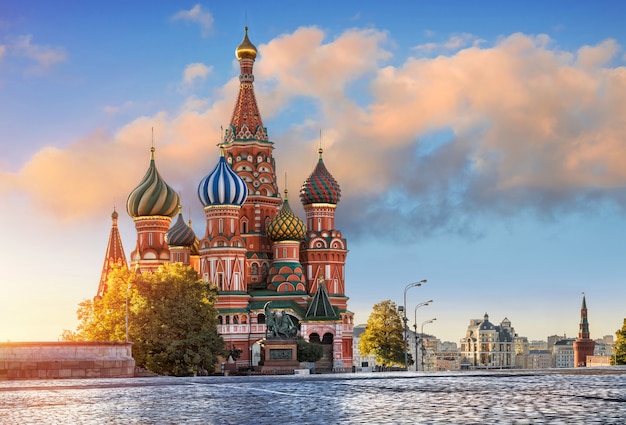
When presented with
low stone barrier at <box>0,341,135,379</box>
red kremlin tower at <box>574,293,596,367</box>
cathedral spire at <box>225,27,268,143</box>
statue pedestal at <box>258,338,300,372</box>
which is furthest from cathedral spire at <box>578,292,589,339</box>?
low stone barrier at <box>0,341,135,379</box>

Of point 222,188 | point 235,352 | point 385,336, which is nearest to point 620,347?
point 385,336

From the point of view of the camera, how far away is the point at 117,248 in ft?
329

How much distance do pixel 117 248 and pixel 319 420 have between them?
289 feet

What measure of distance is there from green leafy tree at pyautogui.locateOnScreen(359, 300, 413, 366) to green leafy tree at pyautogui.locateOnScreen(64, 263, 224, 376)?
1168 inches

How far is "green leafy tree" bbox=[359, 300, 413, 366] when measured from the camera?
8531 centimetres

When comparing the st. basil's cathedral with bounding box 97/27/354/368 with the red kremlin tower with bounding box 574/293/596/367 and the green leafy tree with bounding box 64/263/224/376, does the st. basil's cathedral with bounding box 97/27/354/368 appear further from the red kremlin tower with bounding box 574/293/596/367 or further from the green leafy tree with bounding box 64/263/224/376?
the red kremlin tower with bounding box 574/293/596/367

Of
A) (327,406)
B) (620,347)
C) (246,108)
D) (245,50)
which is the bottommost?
(327,406)

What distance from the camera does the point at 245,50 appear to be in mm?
95125

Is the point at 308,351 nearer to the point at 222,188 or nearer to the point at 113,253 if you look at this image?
the point at 222,188

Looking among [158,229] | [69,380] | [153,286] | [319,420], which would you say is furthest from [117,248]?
[319,420]

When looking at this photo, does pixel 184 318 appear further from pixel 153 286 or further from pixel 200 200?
pixel 200 200

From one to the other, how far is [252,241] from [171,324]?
→ 36.4 metres

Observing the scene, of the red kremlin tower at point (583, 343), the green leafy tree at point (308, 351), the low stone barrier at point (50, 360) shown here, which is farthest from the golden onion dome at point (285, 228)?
the red kremlin tower at point (583, 343)

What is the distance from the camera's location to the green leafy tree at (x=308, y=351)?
238ft
